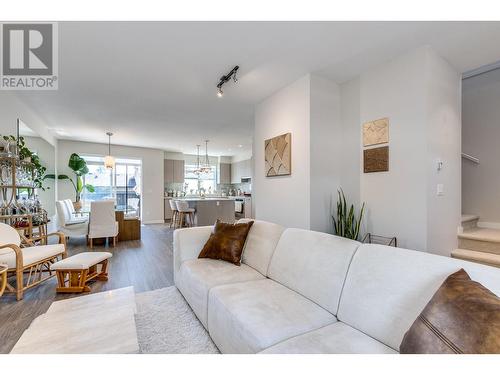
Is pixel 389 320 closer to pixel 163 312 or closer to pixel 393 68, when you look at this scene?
pixel 163 312

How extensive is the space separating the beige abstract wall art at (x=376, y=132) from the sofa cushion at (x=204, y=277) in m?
2.00

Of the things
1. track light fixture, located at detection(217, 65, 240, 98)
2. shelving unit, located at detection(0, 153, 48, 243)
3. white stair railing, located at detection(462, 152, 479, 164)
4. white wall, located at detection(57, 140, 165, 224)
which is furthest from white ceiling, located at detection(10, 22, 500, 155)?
white wall, located at detection(57, 140, 165, 224)

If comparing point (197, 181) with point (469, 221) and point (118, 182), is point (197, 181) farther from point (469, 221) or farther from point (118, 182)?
point (469, 221)

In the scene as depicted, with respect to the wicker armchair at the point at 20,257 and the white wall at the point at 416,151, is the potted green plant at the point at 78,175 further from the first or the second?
the white wall at the point at 416,151

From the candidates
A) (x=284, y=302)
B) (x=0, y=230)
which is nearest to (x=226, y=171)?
(x=0, y=230)

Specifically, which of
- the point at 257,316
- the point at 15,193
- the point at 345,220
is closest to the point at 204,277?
the point at 257,316

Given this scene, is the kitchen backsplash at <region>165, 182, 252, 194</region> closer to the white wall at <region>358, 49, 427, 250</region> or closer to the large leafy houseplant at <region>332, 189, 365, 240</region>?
the large leafy houseplant at <region>332, 189, 365, 240</region>

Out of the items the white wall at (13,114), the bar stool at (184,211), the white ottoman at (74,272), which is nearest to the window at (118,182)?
the bar stool at (184,211)

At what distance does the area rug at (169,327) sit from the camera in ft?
5.35

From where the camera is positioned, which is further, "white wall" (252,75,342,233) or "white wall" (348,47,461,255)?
"white wall" (252,75,342,233)

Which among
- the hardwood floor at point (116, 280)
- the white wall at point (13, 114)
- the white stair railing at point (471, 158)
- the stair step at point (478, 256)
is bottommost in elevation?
the hardwood floor at point (116, 280)

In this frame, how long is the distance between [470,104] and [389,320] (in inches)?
159

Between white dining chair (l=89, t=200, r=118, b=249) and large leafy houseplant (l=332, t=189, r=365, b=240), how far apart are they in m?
4.20

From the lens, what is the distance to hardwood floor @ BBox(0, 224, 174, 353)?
196cm
